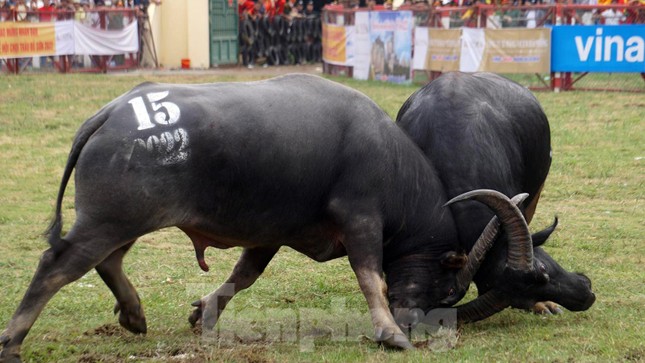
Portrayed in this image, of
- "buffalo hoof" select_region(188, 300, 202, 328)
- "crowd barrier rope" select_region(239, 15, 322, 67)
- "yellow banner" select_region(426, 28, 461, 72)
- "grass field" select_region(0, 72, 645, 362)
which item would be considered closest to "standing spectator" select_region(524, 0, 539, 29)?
"yellow banner" select_region(426, 28, 461, 72)

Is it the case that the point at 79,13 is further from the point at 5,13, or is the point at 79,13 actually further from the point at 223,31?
the point at 223,31

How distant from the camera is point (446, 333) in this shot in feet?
21.1

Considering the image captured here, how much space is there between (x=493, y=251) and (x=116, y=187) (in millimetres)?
2331

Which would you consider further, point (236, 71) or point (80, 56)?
point (236, 71)

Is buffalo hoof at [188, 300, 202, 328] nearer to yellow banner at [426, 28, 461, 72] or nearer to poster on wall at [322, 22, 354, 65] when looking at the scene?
yellow banner at [426, 28, 461, 72]

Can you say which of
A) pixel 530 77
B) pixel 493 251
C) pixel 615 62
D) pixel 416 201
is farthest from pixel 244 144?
pixel 530 77

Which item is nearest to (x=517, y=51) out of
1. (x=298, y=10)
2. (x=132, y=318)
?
(x=298, y=10)

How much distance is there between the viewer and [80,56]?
82.8 ft

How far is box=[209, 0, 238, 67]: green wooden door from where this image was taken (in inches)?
1113

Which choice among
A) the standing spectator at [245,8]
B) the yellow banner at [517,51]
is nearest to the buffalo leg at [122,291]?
the yellow banner at [517,51]

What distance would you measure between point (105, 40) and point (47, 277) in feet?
68.2

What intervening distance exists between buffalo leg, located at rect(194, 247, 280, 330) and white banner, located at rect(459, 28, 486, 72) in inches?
557

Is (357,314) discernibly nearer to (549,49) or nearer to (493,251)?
(493,251)

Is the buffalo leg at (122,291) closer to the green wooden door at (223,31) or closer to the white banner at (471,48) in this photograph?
the white banner at (471,48)
